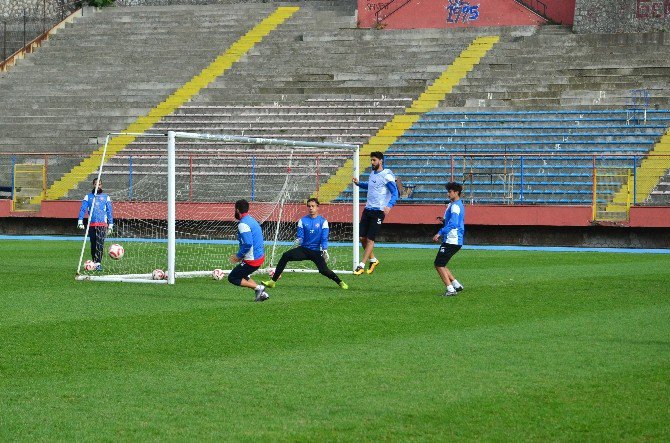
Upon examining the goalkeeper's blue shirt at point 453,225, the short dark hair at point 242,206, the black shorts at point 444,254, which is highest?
the short dark hair at point 242,206

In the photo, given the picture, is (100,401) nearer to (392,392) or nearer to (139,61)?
(392,392)

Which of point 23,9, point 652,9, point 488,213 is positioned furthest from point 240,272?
point 23,9

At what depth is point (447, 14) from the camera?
131 ft

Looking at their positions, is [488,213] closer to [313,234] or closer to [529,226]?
[529,226]

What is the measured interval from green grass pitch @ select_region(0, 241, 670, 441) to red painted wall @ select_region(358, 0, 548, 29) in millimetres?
23838

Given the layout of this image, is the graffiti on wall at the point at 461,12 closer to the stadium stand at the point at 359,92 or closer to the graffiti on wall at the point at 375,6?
the stadium stand at the point at 359,92

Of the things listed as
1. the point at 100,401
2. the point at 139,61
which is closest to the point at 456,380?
the point at 100,401

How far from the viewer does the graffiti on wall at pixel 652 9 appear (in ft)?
120

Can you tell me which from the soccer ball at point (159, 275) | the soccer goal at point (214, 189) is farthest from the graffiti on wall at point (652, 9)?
the soccer ball at point (159, 275)

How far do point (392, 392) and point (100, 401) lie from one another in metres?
1.95

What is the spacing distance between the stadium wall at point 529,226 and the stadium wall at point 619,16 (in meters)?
10.7

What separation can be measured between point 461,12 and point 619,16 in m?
5.45

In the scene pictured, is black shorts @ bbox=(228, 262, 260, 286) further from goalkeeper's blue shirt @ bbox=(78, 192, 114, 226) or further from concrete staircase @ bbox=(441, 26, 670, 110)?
concrete staircase @ bbox=(441, 26, 670, 110)

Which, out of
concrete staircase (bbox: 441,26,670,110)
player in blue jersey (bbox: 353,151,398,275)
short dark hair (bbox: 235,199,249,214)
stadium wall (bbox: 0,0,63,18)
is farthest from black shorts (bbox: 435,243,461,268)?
stadium wall (bbox: 0,0,63,18)
